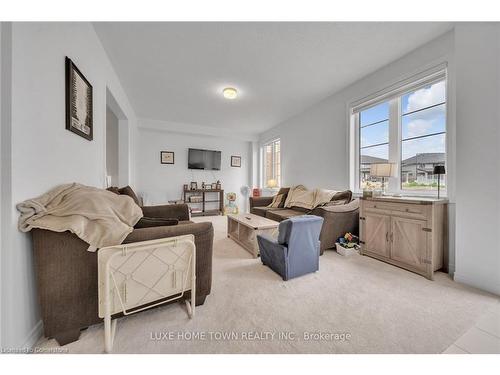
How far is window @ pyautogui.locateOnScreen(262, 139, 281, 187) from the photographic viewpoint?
219 inches

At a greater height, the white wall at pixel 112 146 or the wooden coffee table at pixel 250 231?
the white wall at pixel 112 146

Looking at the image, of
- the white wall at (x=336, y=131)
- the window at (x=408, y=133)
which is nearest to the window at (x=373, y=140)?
the window at (x=408, y=133)

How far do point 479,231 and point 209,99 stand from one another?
4.08m

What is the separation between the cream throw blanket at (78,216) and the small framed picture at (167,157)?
4275 mm

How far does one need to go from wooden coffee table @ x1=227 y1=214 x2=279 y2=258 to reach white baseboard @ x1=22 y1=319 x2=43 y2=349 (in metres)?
1.85

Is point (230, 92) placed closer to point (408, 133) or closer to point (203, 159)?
point (408, 133)

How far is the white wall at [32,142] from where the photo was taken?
100cm

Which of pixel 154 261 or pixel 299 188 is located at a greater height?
pixel 299 188

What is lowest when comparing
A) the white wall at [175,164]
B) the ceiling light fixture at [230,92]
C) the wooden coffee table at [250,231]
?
the wooden coffee table at [250,231]

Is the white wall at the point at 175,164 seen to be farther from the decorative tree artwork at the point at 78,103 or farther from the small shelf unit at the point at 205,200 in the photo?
the decorative tree artwork at the point at 78,103

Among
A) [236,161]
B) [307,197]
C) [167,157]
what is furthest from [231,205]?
[307,197]

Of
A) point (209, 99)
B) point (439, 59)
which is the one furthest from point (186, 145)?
point (439, 59)
